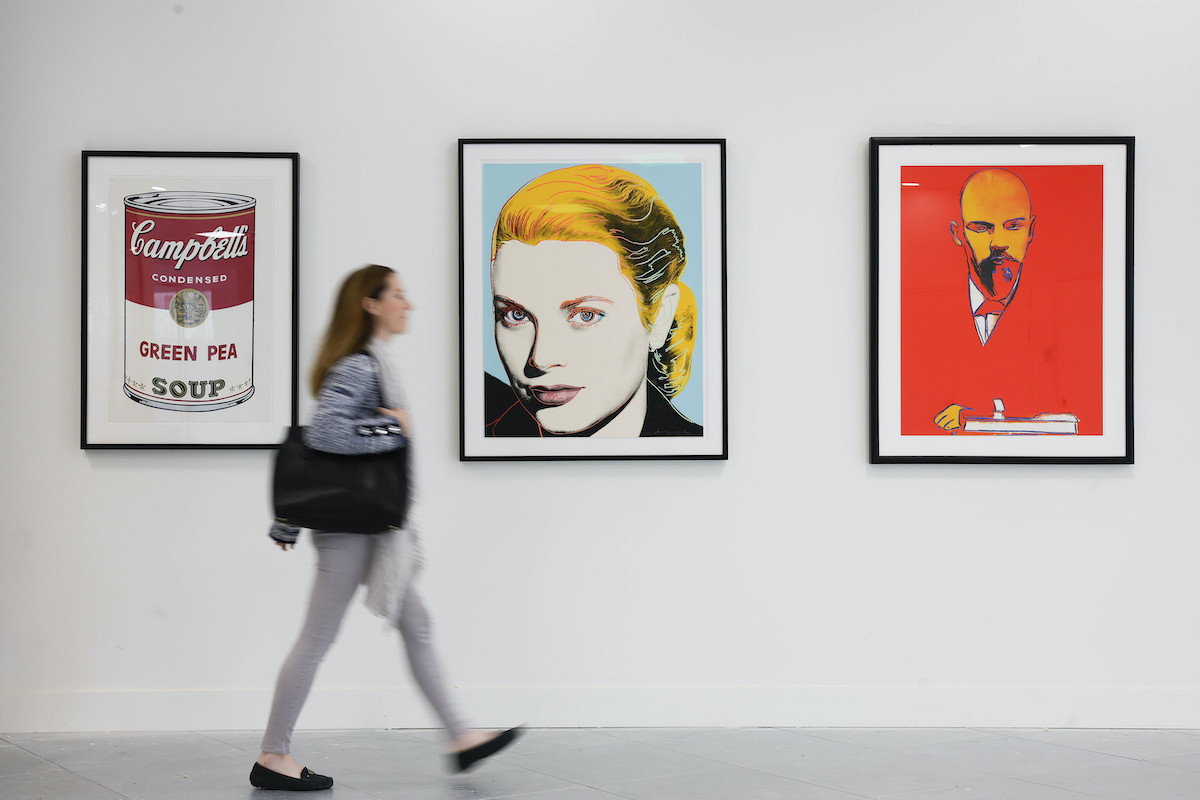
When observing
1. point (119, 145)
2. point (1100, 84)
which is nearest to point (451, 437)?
point (119, 145)

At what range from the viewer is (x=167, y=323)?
3105mm

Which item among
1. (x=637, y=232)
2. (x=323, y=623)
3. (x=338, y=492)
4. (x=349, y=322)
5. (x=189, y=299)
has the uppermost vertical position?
(x=637, y=232)

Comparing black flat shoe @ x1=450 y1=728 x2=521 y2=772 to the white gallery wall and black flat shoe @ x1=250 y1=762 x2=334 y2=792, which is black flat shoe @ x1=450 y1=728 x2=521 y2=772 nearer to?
black flat shoe @ x1=250 y1=762 x2=334 y2=792

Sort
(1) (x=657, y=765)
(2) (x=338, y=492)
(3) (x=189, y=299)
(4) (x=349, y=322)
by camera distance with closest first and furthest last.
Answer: (2) (x=338, y=492) < (4) (x=349, y=322) < (1) (x=657, y=765) < (3) (x=189, y=299)

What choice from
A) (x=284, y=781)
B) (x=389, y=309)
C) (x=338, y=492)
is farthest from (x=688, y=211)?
(x=284, y=781)

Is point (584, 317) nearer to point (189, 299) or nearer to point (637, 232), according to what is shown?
point (637, 232)

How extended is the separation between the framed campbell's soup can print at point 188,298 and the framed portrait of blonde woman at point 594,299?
588 mm

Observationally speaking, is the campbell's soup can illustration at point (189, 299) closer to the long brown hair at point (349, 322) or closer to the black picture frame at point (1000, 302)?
the long brown hair at point (349, 322)

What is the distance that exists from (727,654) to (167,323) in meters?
2.00

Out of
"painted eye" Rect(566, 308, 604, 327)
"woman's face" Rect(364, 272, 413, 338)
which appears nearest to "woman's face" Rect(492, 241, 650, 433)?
"painted eye" Rect(566, 308, 604, 327)

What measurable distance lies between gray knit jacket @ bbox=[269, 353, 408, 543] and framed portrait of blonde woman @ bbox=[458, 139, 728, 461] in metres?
0.66

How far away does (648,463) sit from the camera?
3.16 metres

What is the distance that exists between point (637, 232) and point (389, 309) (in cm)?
92

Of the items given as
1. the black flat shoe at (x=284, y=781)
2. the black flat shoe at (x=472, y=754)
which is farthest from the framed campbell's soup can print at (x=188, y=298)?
the black flat shoe at (x=472, y=754)
